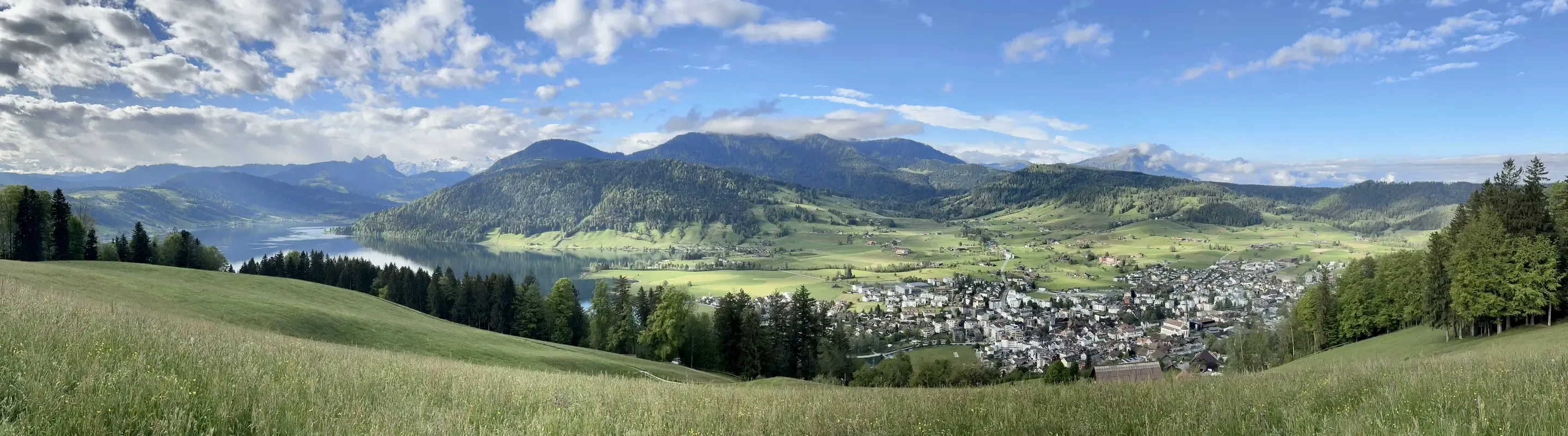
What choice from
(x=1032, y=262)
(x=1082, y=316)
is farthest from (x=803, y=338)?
(x=1032, y=262)

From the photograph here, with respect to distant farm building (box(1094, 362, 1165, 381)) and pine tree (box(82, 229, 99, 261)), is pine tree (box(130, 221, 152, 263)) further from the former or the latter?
distant farm building (box(1094, 362, 1165, 381))

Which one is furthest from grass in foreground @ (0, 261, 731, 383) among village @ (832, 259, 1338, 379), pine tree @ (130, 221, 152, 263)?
pine tree @ (130, 221, 152, 263)

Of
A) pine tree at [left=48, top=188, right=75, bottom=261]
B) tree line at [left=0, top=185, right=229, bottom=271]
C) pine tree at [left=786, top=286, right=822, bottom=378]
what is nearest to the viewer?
pine tree at [left=786, top=286, right=822, bottom=378]

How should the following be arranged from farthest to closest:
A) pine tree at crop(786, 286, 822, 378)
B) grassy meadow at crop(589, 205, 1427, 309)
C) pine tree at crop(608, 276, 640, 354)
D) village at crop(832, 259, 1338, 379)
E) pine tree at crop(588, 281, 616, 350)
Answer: grassy meadow at crop(589, 205, 1427, 309) → village at crop(832, 259, 1338, 379) → pine tree at crop(588, 281, 616, 350) → pine tree at crop(608, 276, 640, 354) → pine tree at crop(786, 286, 822, 378)

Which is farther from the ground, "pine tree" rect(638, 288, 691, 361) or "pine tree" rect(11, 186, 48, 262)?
"pine tree" rect(11, 186, 48, 262)

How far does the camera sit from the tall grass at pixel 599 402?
14.1 ft

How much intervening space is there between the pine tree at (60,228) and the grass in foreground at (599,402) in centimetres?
6515

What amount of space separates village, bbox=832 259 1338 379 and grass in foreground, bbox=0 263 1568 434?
2996cm

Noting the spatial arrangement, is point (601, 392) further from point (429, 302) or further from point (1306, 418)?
point (429, 302)

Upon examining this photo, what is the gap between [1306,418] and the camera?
4.69 m

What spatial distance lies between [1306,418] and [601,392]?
7438 mm

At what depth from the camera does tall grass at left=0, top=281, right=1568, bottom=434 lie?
4.29 metres

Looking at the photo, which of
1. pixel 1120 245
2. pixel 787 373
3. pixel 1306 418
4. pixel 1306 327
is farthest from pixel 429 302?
pixel 1120 245

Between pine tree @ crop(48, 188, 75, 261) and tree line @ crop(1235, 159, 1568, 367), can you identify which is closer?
tree line @ crop(1235, 159, 1568, 367)
